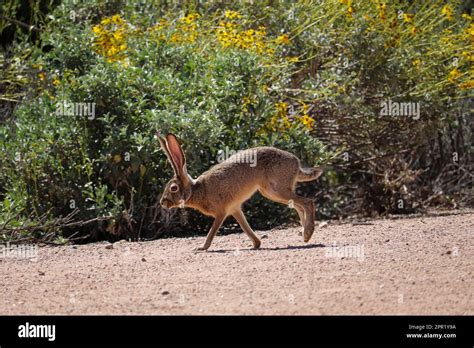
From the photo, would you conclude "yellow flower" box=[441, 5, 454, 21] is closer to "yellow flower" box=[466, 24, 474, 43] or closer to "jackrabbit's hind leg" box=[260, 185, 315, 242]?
"yellow flower" box=[466, 24, 474, 43]

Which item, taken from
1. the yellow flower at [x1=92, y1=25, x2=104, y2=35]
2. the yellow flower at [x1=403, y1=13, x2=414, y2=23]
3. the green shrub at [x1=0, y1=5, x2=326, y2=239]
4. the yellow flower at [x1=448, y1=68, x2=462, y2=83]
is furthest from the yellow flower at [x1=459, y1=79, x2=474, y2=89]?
the yellow flower at [x1=92, y1=25, x2=104, y2=35]

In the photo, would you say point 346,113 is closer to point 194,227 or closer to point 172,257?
point 194,227

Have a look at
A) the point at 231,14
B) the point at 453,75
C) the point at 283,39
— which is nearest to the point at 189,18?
the point at 231,14

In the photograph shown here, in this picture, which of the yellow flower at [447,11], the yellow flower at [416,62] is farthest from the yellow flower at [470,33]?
the yellow flower at [416,62]

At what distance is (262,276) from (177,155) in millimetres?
2281

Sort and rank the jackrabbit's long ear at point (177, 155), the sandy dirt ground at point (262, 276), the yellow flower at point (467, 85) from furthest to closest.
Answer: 1. the yellow flower at point (467, 85)
2. the jackrabbit's long ear at point (177, 155)
3. the sandy dirt ground at point (262, 276)

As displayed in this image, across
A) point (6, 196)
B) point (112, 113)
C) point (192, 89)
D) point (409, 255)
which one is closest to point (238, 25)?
point (192, 89)

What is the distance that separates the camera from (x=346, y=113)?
11992 millimetres

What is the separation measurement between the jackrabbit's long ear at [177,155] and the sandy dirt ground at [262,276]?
75 cm

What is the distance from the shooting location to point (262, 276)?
7.00m

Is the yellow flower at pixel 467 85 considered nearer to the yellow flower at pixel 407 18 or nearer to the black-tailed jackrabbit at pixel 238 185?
the yellow flower at pixel 407 18

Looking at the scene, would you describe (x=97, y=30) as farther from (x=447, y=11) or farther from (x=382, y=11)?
(x=447, y=11)

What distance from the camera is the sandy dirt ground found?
19.8ft

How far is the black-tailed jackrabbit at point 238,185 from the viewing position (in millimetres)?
8867
